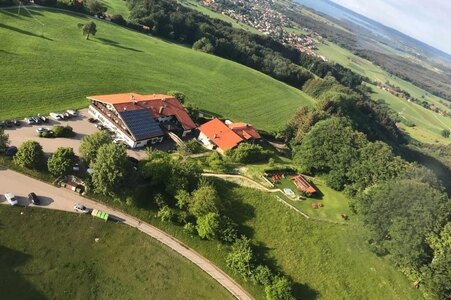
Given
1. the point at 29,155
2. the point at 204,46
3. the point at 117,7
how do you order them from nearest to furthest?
the point at 29,155, the point at 204,46, the point at 117,7

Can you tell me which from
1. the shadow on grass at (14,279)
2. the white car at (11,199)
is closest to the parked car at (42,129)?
the white car at (11,199)

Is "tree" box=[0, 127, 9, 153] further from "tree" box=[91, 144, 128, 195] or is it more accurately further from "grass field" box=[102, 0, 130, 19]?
"grass field" box=[102, 0, 130, 19]

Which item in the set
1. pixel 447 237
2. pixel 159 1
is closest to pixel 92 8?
pixel 159 1

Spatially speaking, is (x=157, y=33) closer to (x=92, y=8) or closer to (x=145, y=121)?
(x=92, y=8)

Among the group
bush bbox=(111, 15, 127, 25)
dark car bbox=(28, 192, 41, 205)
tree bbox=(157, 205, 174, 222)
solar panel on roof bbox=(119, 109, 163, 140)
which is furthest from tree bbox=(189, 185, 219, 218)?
bush bbox=(111, 15, 127, 25)

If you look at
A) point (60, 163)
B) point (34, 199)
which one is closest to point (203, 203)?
point (60, 163)

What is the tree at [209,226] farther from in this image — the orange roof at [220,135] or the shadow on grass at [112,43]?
the shadow on grass at [112,43]

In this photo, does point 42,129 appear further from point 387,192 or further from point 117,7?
point 117,7
